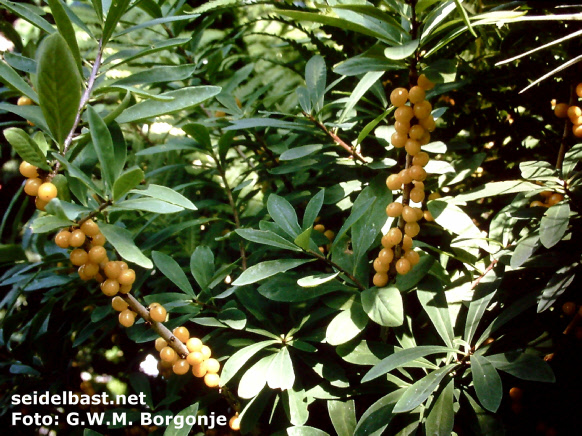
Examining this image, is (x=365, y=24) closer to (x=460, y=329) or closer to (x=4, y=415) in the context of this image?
(x=460, y=329)

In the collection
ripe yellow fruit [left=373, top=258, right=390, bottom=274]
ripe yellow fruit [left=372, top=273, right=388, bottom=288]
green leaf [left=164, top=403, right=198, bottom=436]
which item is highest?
ripe yellow fruit [left=373, top=258, right=390, bottom=274]

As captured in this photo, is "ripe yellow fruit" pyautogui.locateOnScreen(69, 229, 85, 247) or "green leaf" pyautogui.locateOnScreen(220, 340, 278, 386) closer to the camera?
"ripe yellow fruit" pyautogui.locateOnScreen(69, 229, 85, 247)

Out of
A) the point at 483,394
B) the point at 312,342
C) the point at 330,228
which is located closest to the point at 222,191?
the point at 330,228

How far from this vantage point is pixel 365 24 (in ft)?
2.00

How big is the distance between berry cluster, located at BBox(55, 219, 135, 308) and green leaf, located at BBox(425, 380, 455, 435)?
457 mm

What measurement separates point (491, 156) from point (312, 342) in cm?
58

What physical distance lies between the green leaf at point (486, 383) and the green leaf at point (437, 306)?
61 mm

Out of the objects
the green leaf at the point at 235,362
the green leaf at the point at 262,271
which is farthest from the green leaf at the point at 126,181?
the green leaf at the point at 235,362

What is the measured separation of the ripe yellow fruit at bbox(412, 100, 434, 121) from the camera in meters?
0.61

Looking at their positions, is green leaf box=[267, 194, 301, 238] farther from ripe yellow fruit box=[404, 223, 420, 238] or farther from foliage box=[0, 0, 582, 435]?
ripe yellow fruit box=[404, 223, 420, 238]

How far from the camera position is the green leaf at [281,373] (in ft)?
2.19

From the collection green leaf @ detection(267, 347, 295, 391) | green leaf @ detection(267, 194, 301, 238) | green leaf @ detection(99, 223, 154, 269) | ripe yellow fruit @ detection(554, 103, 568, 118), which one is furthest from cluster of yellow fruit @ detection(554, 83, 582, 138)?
green leaf @ detection(99, 223, 154, 269)

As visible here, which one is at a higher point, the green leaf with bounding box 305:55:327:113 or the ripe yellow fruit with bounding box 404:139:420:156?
the green leaf with bounding box 305:55:327:113

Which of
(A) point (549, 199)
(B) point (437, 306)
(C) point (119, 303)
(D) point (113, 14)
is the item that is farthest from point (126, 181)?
(A) point (549, 199)
